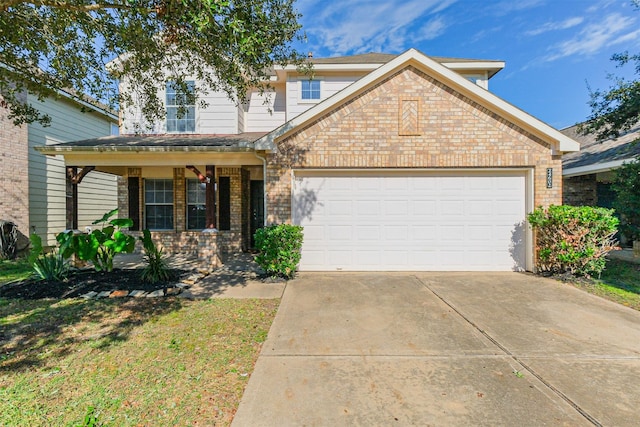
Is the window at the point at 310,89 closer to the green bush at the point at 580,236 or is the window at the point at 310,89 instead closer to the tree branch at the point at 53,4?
the tree branch at the point at 53,4

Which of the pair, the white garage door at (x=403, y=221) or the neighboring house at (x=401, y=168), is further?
the white garage door at (x=403, y=221)

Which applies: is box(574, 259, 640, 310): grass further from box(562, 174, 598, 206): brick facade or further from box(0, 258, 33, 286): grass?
box(0, 258, 33, 286): grass

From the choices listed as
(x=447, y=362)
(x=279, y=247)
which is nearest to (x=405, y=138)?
(x=279, y=247)

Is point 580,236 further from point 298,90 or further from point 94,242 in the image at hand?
point 94,242

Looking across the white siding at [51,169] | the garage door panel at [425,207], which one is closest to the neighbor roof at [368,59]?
the garage door panel at [425,207]

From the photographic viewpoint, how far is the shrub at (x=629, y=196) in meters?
7.27

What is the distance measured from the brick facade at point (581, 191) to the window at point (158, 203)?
14.3 m

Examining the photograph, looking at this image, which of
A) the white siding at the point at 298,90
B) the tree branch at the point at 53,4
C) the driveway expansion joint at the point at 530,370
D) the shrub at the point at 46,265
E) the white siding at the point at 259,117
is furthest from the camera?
the white siding at the point at 259,117

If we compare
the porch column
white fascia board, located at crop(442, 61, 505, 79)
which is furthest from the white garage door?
white fascia board, located at crop(442, 61, 505, 79)

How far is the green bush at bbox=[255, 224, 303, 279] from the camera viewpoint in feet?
21.5

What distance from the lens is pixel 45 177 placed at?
11.6 m

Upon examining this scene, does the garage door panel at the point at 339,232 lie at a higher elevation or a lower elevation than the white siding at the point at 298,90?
lower

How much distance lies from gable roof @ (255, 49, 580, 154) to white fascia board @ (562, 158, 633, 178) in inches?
118

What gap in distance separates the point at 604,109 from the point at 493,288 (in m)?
7.32
